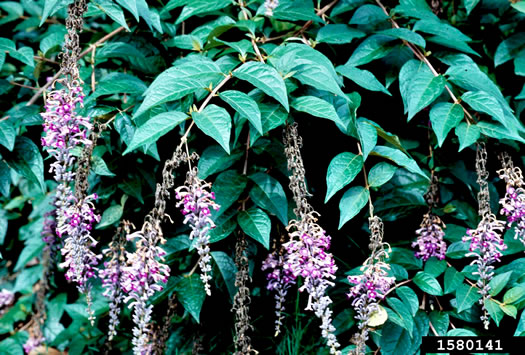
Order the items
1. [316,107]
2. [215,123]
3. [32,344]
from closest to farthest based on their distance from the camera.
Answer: [215,123] < [316,107] < [32,344]

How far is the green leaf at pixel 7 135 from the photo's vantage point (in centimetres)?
160

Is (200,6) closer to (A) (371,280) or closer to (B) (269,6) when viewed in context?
(B) (269,6)

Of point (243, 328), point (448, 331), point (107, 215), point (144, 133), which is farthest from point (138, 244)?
point (448, 331)

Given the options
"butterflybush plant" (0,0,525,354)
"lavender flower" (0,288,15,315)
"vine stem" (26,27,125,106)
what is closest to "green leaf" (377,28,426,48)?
"butterflybush plant" (0,0,525,354)

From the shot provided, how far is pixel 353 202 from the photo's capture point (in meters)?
1.53

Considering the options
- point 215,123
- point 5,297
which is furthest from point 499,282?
point 5,297

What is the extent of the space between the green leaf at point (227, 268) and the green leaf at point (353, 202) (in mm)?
418

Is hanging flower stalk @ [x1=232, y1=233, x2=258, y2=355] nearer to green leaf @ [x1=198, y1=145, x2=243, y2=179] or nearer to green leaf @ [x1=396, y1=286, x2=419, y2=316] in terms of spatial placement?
green leaf @ [x1=198, y1=145, x2=243, y2=179]

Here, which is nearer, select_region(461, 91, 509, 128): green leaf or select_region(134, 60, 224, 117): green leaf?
select_region(134, 60, 224, 117): green leaf

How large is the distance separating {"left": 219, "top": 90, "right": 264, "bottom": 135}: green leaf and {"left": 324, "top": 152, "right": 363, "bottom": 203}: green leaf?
247mm

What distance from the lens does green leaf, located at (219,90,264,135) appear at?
134cm

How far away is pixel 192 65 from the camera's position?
1456mm

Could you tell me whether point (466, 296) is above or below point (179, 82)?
below

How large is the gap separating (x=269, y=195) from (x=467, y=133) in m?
0.60
